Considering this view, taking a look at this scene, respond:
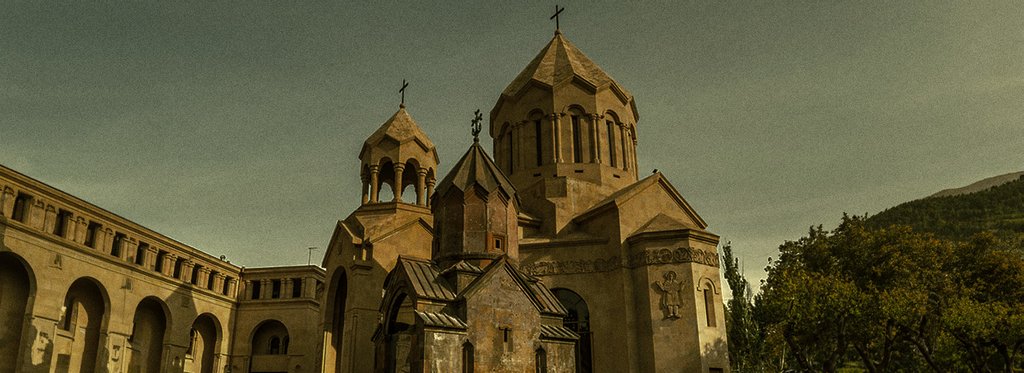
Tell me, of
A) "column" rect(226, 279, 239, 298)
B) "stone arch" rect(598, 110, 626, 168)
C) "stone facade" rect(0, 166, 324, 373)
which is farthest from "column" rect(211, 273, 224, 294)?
"stone arch" rect(598, 110, 626, 168)

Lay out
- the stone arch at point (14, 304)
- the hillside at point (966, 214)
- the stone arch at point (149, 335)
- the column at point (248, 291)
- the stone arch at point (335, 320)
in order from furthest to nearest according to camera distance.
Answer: the hillside at point (966, 214)
the column at point (248, 291)
the stone arch at point (149, 335)
the stone arch at point (14, 304)
the stone arch at point (335, 320)

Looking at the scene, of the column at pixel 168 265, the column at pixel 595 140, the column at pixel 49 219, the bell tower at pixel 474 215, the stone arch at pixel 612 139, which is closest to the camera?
the bell tower at pixel 474 215

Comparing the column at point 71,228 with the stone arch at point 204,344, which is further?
the stone arch at point 204,344

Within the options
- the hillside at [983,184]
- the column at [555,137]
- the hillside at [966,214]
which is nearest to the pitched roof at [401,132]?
the column at [555,137]

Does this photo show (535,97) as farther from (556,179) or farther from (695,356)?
(695,356)

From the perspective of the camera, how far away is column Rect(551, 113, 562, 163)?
69.4 feet

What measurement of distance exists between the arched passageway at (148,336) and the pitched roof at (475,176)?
19.5 meters

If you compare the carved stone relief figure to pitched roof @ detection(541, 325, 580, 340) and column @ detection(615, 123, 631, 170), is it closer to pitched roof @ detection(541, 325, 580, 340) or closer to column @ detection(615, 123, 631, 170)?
pitched roof @ detection(541, 325, 580, 340)

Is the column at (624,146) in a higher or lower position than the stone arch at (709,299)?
higher

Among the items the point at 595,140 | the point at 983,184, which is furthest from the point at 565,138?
the point at 983,184

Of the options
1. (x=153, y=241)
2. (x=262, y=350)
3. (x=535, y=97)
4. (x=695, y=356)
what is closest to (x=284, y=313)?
(x=262, y=350)

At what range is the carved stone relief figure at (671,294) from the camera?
1641 centimetres

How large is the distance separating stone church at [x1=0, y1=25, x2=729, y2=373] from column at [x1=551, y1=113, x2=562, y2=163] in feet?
0.16

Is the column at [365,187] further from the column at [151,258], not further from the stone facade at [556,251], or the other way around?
the column at [151,258]
